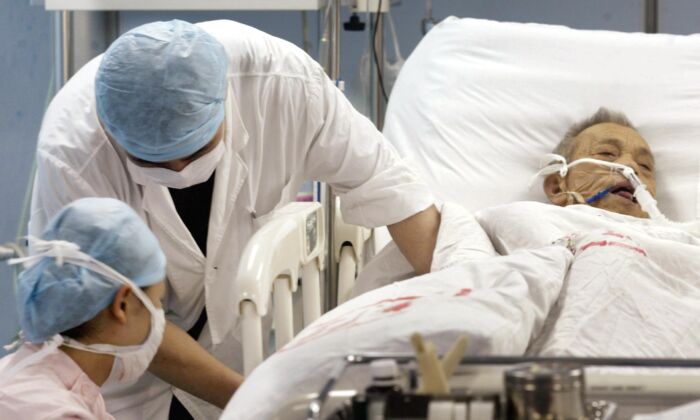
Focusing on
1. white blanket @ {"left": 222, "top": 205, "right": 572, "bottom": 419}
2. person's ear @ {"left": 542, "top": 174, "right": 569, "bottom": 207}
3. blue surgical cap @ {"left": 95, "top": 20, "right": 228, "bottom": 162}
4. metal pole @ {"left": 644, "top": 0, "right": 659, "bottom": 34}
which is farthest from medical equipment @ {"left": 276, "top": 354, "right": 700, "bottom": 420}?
metal pole @ {"left": 644, "top": 0, "right": 659, "bottom": 34}

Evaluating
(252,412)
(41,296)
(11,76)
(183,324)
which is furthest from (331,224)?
(11,76)

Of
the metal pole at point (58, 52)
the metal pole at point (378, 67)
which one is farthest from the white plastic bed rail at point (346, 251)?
the metal pole at point (58, 52)

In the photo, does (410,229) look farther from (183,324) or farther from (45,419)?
(45,419)

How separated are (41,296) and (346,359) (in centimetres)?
83

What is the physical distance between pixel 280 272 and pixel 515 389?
1005 mm

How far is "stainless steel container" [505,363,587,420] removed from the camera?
92 cm

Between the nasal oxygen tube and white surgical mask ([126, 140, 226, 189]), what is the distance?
1.09 metres

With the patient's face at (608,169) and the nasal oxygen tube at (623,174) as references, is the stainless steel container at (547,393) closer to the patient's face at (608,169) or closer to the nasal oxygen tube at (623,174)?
the nasal oxygen tube at (623,174)

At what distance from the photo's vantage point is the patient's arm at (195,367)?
2.03 m

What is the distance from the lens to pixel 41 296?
1.73m

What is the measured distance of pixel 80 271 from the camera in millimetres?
1742

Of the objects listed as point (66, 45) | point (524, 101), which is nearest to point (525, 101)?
point (524, 101)

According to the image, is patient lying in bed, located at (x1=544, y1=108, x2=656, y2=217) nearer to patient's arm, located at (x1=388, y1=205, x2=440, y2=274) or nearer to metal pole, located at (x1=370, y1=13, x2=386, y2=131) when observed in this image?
patient's arm, located at (x1=388, y1=205, x2=440, y2=274)

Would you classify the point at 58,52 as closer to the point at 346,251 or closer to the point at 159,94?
the point at 346,251
